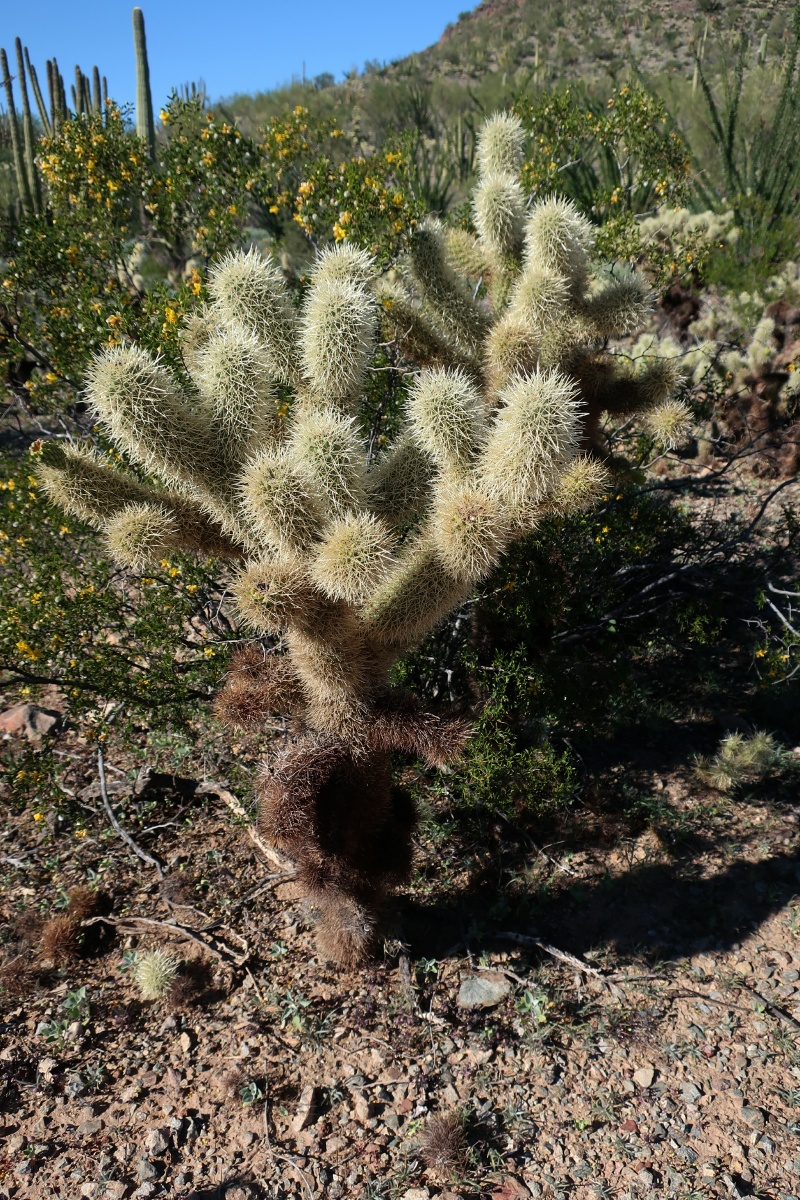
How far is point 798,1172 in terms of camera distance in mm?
2457

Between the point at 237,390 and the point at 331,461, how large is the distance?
0.41 meters

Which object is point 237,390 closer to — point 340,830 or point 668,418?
point 340,830

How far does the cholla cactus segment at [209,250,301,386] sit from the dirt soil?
2.24 m

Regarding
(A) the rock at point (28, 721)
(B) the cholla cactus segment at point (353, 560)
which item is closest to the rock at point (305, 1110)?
(B) the cholla cactus segment at point (353, 560)

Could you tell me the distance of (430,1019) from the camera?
3041mm

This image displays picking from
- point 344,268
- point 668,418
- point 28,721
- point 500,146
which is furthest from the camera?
point 28,721

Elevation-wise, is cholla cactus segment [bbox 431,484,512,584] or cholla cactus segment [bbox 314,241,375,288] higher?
cholla cactus segment [bbox 314,241,375,288]

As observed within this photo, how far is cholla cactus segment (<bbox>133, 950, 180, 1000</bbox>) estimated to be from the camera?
3152mm

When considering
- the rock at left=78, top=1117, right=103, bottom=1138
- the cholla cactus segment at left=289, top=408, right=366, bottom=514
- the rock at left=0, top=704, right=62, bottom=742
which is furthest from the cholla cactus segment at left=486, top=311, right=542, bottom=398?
the rock at left=0, top=704, right=62, bottom=742

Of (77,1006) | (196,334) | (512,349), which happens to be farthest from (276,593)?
(77,1006)

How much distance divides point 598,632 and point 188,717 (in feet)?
7.44

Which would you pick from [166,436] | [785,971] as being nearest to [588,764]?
[785,971]

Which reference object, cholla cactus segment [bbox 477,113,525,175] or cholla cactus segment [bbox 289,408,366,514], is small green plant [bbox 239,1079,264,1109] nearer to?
cholla cactus segment [bbox 289,408,366,514]

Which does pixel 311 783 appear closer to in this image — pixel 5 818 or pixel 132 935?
pixel 132 935
